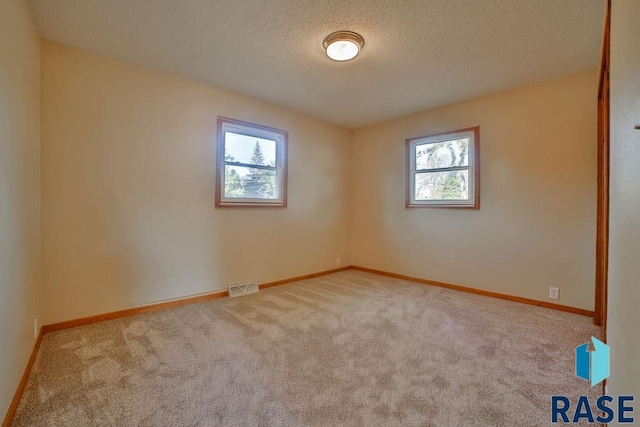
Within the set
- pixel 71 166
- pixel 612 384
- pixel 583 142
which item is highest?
pixel 583 142

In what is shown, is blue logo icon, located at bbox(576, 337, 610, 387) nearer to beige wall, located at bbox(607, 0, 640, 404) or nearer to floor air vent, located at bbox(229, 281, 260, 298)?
beige wall, located at bbox(607, 0, 640, 404)

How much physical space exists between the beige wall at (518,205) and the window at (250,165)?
70.9 inches

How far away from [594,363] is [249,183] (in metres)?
3.54

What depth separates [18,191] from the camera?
1.74m

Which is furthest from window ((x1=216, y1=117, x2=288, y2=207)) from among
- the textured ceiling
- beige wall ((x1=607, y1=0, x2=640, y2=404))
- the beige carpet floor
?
beige wall ((x1=607, y1=0, x2=640, y2=404))

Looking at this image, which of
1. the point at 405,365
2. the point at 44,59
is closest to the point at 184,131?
the point at 44,59

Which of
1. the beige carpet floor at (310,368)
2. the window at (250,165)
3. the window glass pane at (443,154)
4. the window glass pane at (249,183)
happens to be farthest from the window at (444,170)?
the window glass pane at (249,183)

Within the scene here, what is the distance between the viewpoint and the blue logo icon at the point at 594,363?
1470 millimetres

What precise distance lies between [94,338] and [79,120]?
1915mm

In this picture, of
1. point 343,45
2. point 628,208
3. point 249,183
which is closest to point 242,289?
point 249,183

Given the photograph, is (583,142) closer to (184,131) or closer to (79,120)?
(184,131)

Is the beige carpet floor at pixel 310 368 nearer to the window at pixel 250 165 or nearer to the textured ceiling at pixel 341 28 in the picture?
the window at pixel 250 165

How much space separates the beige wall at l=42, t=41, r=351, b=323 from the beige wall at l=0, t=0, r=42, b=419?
0.62ft

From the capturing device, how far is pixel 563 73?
2.89 m
